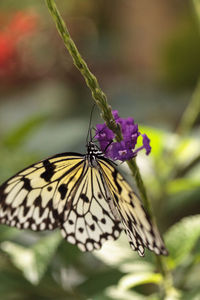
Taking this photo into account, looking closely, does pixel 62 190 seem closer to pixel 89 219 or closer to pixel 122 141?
pixel 89 219

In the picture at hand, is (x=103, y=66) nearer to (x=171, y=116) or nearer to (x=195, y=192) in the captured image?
(x=171, y=116)

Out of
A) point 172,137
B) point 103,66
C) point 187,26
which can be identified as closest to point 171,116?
point 187,26

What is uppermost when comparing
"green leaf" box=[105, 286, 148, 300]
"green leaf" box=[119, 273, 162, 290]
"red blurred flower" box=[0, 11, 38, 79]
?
"red blurred flower" box=[0, 11, 38, 79]

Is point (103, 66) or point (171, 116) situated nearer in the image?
point (171, 116)

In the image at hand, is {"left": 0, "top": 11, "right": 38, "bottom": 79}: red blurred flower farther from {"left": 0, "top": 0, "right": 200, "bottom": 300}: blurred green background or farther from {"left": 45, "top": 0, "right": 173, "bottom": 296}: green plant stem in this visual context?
{"left": 45, "top": 0, "right": 173, "bottom": 296}: green plant stem

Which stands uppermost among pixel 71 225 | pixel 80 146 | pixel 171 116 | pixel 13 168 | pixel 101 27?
pixel 101 27

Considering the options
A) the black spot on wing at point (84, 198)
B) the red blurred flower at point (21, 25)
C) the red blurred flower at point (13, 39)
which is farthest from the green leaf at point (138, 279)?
the red blurred flower at point (21, 25)

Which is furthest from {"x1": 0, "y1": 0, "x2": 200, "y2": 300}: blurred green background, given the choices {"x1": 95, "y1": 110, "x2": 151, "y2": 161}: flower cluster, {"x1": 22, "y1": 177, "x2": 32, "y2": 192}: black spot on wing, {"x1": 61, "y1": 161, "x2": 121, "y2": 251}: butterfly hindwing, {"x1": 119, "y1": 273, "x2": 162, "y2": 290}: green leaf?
{"x1": 95, "y1": 110, "x2": 151, "y2": 161}: flower cluster
